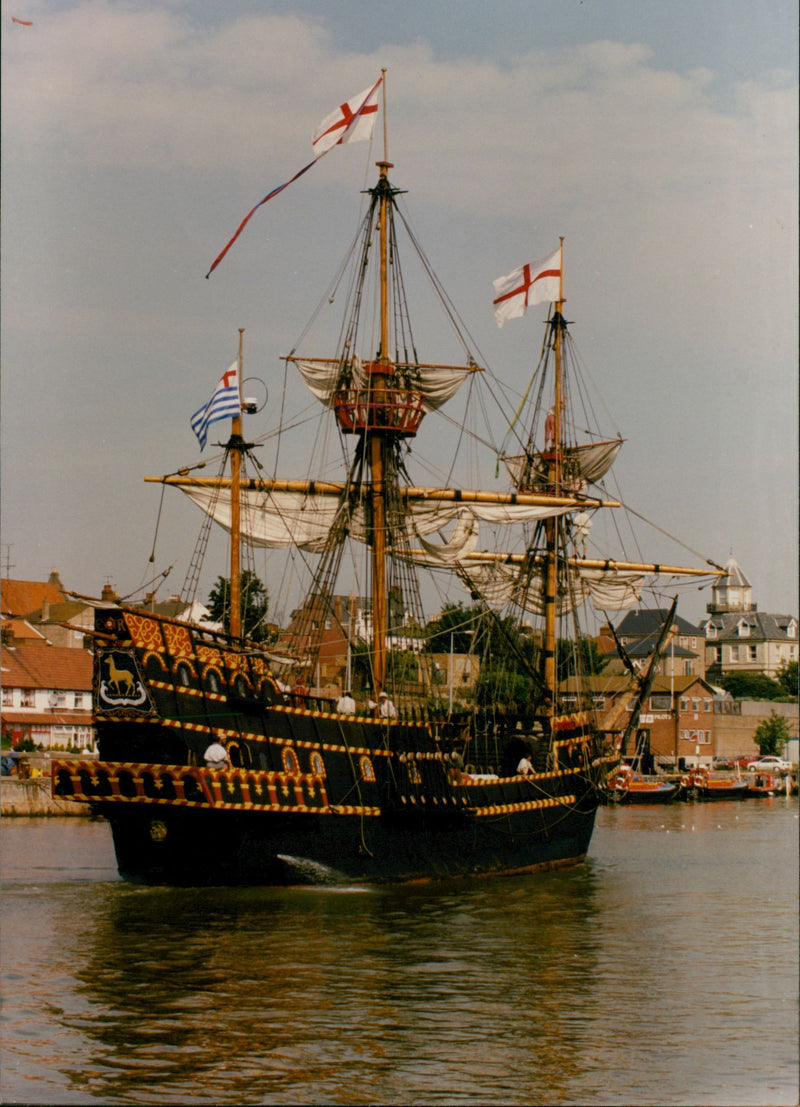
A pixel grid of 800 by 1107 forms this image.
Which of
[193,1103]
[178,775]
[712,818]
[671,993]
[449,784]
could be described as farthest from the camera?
[712,818]

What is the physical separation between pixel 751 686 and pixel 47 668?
3111 inches

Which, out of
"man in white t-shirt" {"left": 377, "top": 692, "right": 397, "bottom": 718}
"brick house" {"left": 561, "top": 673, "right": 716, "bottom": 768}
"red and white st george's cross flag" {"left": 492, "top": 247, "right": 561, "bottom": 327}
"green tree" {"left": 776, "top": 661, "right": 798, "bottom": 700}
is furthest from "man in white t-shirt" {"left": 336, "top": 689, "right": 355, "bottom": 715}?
"green tree" {"left": 776, "top": 661, "right": 798, "bottom": 700}

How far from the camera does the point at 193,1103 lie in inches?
639

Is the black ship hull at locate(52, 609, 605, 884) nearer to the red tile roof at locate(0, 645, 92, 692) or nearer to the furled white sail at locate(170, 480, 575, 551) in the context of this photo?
the furled white sail at locate(170, 480, 575, 551)

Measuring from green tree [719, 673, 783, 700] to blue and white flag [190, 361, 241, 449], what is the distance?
4258 inches

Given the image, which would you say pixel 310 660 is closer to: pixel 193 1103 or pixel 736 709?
pixel 193 1103

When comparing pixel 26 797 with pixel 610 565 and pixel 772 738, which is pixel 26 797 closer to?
pixel 610 565

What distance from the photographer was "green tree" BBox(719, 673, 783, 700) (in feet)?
456

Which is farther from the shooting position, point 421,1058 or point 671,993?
point 671,993

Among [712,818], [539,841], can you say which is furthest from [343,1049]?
[712,818]

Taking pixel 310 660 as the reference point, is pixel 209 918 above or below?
below

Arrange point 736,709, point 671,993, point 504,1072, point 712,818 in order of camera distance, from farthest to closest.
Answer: point 736,709
point 712,818
point 671,993
point 504,1072

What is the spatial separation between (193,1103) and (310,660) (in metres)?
24.0

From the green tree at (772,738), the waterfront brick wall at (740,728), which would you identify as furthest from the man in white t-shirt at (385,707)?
the green tree at (772,738)
